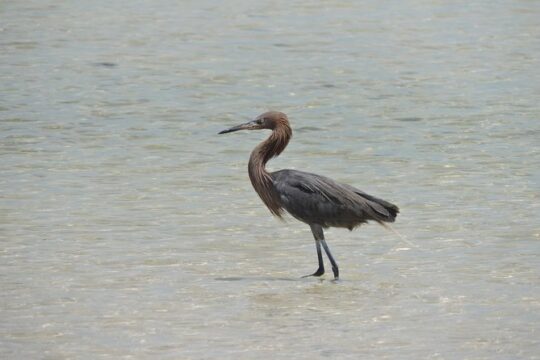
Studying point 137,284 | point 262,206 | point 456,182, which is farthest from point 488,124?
point 137,284

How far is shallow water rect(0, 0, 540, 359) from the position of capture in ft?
25.8

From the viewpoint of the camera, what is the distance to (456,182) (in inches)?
478

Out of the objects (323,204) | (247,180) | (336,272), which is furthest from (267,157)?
(247,180)

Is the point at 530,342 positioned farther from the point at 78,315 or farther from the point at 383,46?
the point at 383,46

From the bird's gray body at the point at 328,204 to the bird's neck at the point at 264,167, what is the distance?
0.20 metres

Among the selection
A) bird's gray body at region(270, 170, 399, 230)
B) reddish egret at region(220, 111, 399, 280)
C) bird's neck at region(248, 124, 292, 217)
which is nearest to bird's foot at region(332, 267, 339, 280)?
reddish egret at region(220, 111, 399, 280)

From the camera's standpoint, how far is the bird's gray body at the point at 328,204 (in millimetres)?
9164

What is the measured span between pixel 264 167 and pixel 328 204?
656 mm

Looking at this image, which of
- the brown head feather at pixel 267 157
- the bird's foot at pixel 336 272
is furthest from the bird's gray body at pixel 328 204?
the bird's foot at pixel 336 272

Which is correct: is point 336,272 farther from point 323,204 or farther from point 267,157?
point 267,157

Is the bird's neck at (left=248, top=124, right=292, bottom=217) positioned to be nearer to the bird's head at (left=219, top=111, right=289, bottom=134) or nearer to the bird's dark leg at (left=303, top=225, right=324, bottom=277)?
the bird's head at (left=219, top=111, right=289, bottom=134)

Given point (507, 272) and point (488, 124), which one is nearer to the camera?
point (507, 272)

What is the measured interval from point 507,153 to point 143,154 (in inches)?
136

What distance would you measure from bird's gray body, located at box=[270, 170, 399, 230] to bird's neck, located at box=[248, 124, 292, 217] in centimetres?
20
